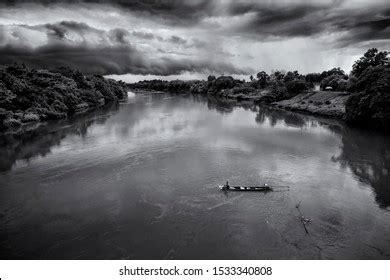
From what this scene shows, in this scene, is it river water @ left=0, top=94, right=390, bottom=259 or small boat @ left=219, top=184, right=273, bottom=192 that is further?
small boat @ left=219, top=184, right=273, bottom=192

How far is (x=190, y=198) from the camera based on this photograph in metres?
29.9

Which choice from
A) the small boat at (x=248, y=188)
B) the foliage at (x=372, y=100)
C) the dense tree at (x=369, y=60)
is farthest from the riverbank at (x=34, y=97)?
the dense tree at (x=369, y=60)

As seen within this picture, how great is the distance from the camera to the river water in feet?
73.5

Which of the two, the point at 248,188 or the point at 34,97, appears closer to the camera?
the point at 248,188

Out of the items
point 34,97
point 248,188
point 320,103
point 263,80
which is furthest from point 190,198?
point 263,80

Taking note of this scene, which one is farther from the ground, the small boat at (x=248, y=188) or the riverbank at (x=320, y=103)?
the riverbank at (x=320, y=103)

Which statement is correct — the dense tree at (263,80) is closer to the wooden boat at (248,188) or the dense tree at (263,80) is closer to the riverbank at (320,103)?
the riverbank at (320,103)

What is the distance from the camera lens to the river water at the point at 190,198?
22.4 meters

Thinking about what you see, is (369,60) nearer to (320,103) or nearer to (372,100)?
(320,103)

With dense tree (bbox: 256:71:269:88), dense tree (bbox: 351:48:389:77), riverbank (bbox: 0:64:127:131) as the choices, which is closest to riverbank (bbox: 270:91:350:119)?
dense tree (bbox: 351:48:389:77)

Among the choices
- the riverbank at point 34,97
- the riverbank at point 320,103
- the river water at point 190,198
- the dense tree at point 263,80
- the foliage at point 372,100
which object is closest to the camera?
the river water at point 190,198

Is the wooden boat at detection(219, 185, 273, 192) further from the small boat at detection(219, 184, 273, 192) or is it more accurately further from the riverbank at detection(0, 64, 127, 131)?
the riverbank at detection(0, 64, 127, 131)

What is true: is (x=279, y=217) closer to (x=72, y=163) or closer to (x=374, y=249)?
A: (x=374, y=249)

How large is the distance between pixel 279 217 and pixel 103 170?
861 inches
